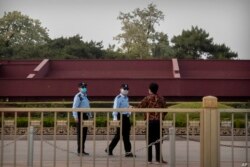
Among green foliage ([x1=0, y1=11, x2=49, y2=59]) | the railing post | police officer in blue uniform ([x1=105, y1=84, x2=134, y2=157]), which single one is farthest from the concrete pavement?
green foliage ([x1=0, y1=11, x2=49, y2=59])

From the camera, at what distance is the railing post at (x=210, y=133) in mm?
5285

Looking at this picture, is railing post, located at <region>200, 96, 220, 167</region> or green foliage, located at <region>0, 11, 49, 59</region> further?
green foliage, located at <region>0, 11, 49, 59</region>

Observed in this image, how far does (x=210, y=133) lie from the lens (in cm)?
530

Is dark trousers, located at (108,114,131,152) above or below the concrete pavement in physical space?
above

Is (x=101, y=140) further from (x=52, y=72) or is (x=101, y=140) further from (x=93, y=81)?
(x=52, y=72)

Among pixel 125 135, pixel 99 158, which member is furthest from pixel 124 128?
pixel 99 158

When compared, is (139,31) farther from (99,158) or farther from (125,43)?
(99,158)

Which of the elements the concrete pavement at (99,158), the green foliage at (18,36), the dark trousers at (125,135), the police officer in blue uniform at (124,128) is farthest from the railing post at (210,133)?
the green foliage at (18,36)

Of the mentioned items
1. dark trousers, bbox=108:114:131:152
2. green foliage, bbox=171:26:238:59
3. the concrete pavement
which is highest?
green foliage, bbox=171:26:238:59

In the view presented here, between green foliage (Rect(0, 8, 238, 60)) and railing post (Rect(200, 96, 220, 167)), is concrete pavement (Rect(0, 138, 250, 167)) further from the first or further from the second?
green foliage (Rect(0, 8, 238, 60))

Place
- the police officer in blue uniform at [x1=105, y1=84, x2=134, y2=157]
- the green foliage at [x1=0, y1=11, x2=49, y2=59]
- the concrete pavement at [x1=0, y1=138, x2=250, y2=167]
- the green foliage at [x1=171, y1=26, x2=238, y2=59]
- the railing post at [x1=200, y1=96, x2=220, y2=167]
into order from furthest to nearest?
the green foliage at [x1=171, y1=26, x2=238, y2=59] → the green foliage at [x1=0, y1=11, x2=49, y2=59] → the police officer in blue uniform at [x1=105, y1=84, x2=134, y2=157] → the concrete pavement at [x1=0, y1=138, x2=250, y2=167] → the railing post at [x1=200, y1=96, x2=220, y2=167]

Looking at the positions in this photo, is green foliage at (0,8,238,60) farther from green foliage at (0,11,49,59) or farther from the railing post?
the railing post

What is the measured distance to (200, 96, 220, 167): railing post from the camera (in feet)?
17.3

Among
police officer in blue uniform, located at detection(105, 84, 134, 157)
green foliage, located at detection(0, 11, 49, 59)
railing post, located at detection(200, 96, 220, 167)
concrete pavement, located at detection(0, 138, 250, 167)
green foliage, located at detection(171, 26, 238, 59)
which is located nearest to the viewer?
railing post, located at detection(200, 96, 220, 167)
